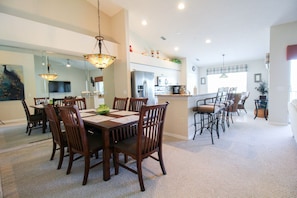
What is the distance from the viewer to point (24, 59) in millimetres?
3451

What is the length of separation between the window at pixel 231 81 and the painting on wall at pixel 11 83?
7921mm

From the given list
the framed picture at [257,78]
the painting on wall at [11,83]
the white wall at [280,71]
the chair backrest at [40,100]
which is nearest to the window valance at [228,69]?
the framed picture at [257,78]

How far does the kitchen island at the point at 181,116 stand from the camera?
3.29 m

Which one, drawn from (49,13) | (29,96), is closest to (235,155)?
(29,96)

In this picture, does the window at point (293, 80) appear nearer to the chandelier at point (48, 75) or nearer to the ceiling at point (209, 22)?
the ceiling at point (209, 22)

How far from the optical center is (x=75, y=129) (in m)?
1.84

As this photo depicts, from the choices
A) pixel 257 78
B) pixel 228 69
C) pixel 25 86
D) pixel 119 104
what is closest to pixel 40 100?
pixel 25 86

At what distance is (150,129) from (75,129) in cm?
94

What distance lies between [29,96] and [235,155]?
4.60 metres

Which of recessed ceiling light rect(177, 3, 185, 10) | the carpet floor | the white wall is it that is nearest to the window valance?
the white wall

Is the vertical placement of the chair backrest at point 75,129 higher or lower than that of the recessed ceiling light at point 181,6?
lower

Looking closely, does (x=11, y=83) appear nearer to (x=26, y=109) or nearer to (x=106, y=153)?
(x=26, y=109)

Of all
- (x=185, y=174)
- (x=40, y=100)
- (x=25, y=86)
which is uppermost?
(x=25, y=86)

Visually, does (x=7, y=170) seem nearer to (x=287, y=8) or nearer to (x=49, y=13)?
(x=49, y=13)
